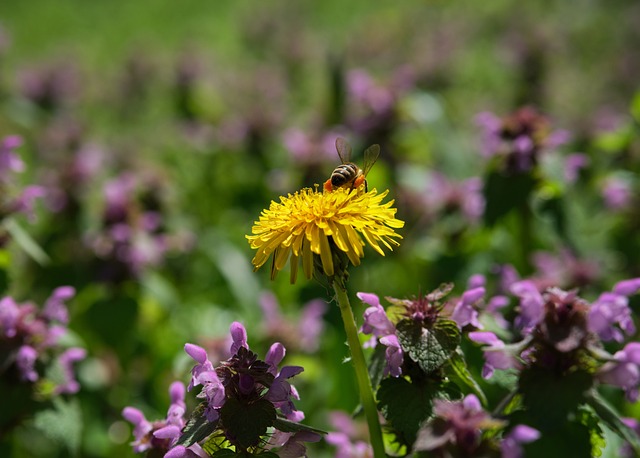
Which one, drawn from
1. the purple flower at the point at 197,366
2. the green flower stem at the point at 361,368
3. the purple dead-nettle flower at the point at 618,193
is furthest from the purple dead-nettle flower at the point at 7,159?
the purple dead-nettle flower at the point at 618,193

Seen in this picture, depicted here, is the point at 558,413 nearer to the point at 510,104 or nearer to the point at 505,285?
the point at 505,285

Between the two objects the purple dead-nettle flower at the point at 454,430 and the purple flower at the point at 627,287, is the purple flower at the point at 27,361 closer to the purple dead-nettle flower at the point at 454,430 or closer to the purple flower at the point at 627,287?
the purple dead-nettle flower at the point at 454,430

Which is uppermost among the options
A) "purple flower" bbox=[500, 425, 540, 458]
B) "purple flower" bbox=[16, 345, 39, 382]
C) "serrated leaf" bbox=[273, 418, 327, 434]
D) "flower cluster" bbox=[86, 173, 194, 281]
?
"flower cluster" bbox=[86, 173, 194, 281]

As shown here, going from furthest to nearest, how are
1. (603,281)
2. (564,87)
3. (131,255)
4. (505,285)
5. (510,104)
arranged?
(564,87)
(510,104)
(131,255)
(603,281)
(505,285)

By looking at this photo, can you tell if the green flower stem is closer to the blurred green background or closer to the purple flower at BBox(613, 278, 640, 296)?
the purple flower at BBox(613, 278, 640, 296)

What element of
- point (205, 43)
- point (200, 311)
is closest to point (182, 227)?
point (200, 311)

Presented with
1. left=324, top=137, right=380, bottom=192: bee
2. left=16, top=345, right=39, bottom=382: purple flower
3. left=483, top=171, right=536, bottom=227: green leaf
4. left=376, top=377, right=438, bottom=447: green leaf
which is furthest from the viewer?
left=483, top=171, right=536, bottom=227: green leaf

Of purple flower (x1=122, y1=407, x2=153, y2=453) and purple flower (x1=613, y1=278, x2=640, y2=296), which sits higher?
purple flower (x1=122, y1=407, x2=153, y2=453)

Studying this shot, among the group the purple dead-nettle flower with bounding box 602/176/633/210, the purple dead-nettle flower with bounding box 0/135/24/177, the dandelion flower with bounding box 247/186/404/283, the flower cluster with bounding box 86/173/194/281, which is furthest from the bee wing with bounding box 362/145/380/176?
the purple dead-nettle flower with bounding box 602/176/633/210
